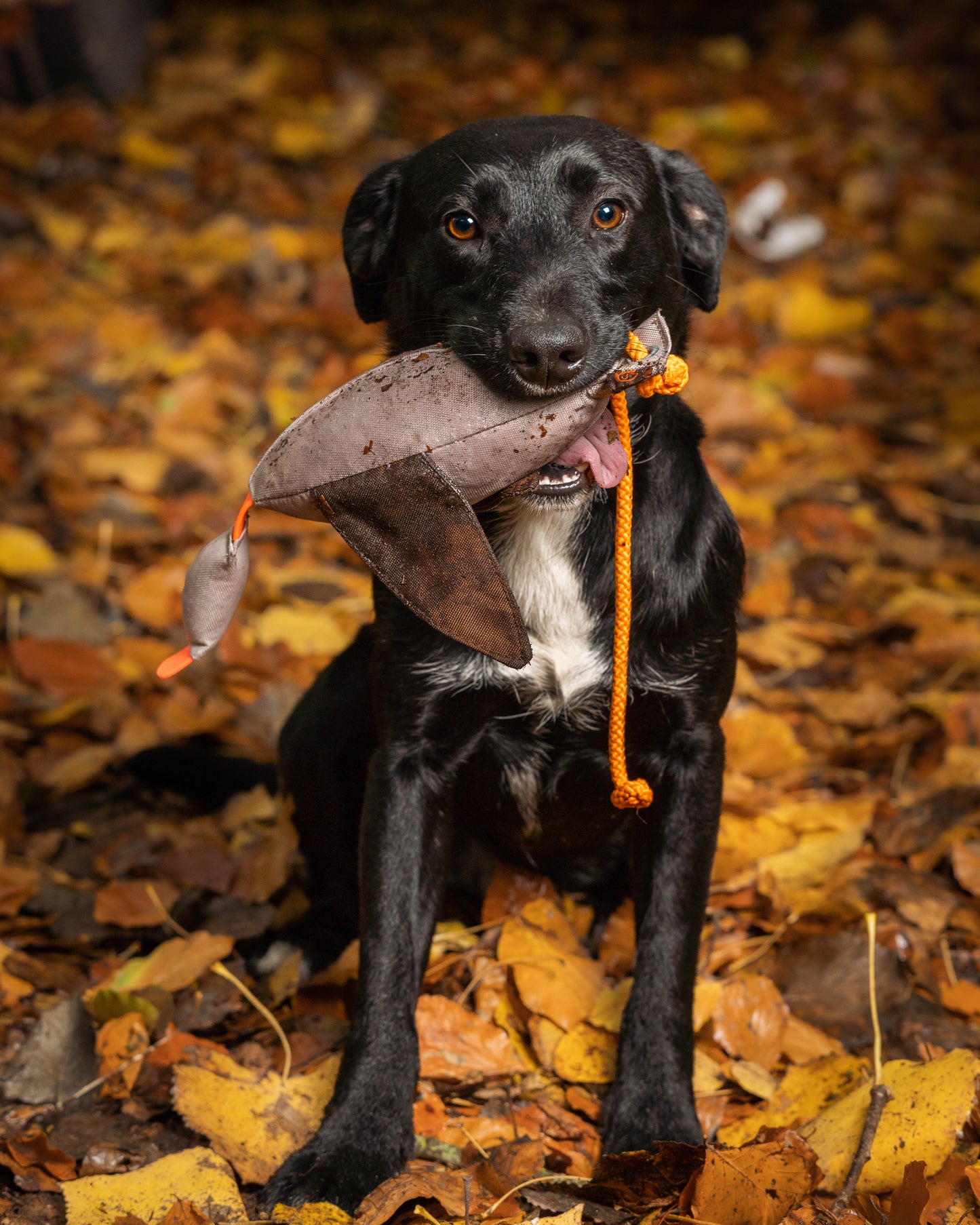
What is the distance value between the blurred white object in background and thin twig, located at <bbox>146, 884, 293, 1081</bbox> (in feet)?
16.4

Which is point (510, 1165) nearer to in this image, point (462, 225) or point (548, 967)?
point (548, 967)

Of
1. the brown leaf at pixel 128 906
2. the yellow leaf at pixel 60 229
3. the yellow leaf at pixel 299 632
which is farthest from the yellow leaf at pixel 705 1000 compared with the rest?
the yellow leaf at pixel 60 229

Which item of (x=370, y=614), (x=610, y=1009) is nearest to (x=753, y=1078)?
(x=610, y=1009)

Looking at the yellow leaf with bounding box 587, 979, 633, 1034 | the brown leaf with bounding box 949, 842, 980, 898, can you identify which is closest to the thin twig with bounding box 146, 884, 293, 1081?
the yellow leaf with bounding box 587, 979, 633, 1034

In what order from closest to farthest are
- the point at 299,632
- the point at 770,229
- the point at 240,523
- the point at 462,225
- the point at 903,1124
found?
the point at 240,523, the point at 903,1124, the point at 462,225, the point at 299,632, the point at 770,229

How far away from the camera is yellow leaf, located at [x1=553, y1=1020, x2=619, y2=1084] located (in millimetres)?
2463

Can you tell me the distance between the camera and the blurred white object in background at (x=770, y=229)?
6715 millimetres

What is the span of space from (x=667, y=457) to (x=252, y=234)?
474 cm

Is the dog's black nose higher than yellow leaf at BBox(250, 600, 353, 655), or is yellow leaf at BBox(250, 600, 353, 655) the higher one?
the dog's black nose

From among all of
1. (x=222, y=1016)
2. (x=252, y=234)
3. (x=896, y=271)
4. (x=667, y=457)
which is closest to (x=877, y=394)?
(x=896, y=271)

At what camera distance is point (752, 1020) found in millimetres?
2564

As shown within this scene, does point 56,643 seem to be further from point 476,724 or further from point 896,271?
point 896,271

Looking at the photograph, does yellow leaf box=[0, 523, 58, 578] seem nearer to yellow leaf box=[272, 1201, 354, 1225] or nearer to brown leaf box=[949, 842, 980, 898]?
yellow leaf box=[272, 1201, 354, 1225]

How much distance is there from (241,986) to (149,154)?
5792mm
